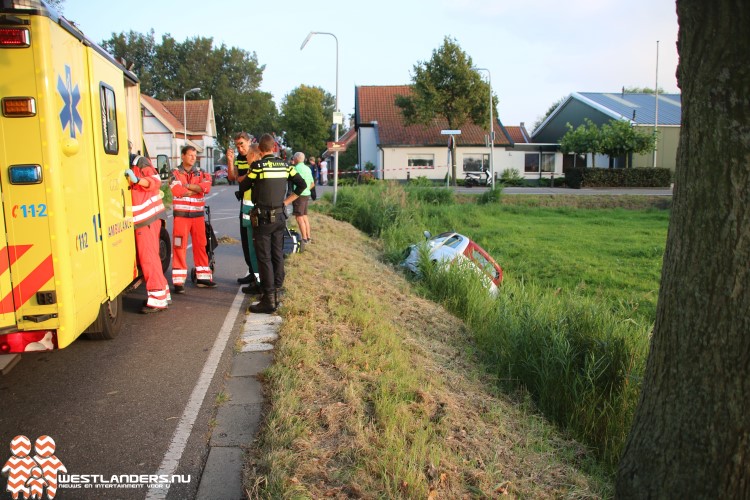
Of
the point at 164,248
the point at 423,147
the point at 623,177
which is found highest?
the point at 423,147

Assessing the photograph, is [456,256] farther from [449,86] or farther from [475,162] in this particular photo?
[475,162]

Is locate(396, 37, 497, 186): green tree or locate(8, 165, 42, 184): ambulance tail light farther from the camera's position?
locate(396, 37, 497, 186): green tree

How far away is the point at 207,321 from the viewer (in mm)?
6934

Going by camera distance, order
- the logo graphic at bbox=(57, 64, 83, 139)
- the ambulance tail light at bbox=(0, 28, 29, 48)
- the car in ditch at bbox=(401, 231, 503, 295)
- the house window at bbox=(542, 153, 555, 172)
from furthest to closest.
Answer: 1. the house window at bbox=(542, 153, 555, 172)
2. the car in ditch at bbox=(401, 231, 503, 295)
3. the logo graphic at bbox=(57, 64, 83, 139)
4. the ambulance tail light at bbox=(0, 28, 29, 48)

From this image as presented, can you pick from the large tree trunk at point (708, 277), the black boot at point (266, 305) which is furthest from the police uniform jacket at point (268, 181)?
the large tree trunk at point (708, 277)

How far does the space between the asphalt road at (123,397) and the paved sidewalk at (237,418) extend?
82mm

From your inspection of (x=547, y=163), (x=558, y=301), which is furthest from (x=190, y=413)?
(x=547, y=163)

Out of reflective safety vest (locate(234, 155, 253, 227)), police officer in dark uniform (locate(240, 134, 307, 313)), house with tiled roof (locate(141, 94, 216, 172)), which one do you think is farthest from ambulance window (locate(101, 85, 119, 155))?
house with tiled roof (locate(141, 94, 216, 172))

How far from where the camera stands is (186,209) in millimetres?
8062

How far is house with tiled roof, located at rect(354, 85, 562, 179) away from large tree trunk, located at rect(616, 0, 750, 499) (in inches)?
1726

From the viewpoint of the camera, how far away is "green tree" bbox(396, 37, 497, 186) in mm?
43500

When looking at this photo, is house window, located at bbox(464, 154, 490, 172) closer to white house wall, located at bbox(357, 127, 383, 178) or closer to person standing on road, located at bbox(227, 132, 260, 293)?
white house wall, located at bbox(357, 127, 383, 178)

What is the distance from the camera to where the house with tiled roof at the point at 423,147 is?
159ft

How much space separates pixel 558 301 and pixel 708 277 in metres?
5.98
